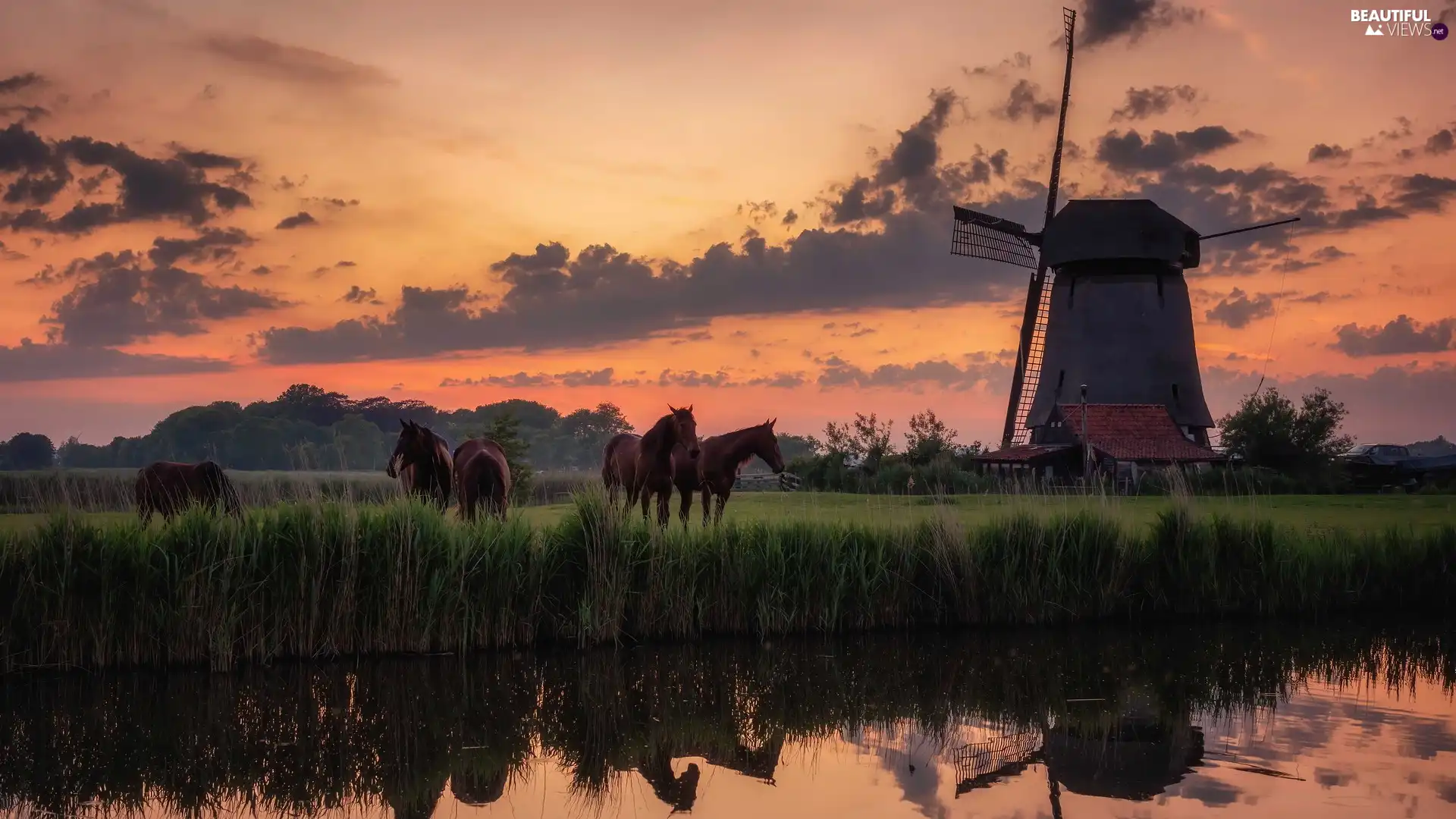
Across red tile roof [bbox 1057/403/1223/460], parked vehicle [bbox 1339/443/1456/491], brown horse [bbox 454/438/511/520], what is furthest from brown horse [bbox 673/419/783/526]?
parked vehicle [bbox 1339/443/1456/491]

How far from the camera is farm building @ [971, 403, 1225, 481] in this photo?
38.5 metres

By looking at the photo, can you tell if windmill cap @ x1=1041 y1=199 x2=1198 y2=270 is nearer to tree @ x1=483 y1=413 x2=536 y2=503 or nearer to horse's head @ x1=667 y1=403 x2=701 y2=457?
tree @ x1=483 y1=413 x2=536 y2=503

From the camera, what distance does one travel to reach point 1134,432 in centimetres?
3950

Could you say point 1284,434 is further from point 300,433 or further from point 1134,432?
point 300,433

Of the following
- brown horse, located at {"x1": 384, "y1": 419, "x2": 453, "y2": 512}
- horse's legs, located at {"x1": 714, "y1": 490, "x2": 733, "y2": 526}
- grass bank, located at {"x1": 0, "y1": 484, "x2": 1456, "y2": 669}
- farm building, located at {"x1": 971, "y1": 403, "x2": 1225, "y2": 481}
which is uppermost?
farm building, located at {"x1": 971, "y1": 403, "x2": 1225, "y2": 481}

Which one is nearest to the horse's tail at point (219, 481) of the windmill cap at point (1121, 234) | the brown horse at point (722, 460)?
the brown horse at point (722, 460)

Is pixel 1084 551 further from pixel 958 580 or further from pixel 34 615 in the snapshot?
pixel 34 615

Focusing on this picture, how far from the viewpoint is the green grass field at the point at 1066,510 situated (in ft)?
49.8

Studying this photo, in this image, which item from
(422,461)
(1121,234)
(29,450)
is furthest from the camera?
(29,450)

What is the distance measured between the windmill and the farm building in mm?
1027

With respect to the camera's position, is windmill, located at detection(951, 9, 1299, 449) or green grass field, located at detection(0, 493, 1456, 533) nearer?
green grass field, located at detection(0, 493, 1456, 533)

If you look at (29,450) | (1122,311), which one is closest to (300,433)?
(29,450)

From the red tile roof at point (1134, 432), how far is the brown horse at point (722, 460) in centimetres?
2262

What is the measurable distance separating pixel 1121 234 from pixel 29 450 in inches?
2991
